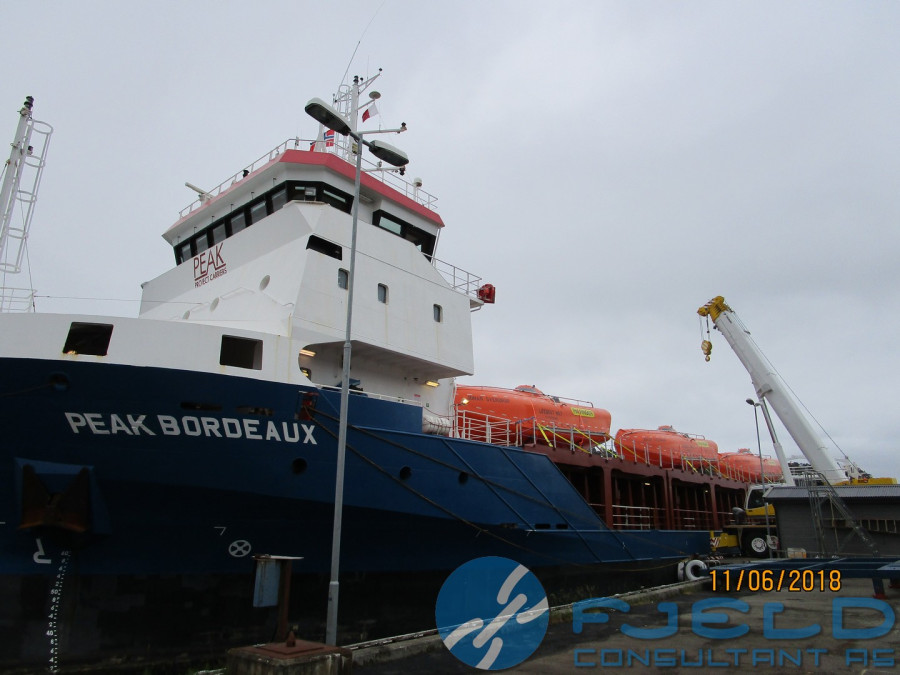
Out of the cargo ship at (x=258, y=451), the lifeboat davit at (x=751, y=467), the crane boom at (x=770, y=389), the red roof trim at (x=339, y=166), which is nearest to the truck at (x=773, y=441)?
the crane boom at (x=770, y=389)

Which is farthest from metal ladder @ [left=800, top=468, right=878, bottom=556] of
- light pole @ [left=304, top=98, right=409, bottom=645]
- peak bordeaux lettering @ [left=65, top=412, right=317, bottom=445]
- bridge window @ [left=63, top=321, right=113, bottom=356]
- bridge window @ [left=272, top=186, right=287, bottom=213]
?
bridge window @ [left=63, top=321, right=113, bottom=356]

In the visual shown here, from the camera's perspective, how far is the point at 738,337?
22.2 meters

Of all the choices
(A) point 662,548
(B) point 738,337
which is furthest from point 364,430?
(B) point 738,337

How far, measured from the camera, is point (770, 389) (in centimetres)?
2086

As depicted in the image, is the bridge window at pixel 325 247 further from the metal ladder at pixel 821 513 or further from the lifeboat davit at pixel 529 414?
the metal ladder at pixel 821 513

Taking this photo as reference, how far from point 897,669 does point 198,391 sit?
9.57 m

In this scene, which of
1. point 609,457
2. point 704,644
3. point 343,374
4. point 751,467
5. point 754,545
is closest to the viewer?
point 704,644

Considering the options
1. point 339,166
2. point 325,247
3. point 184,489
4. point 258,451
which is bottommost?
point 184,489

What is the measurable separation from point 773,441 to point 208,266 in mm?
19636

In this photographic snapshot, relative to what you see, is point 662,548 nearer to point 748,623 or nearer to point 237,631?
point 748,623

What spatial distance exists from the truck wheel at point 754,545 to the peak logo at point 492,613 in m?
12.0

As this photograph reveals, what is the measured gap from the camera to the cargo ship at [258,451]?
27.5 feet

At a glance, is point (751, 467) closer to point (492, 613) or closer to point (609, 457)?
point (609, 457)

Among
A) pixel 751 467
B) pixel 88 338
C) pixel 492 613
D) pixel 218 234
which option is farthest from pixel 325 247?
pixel 751 467
